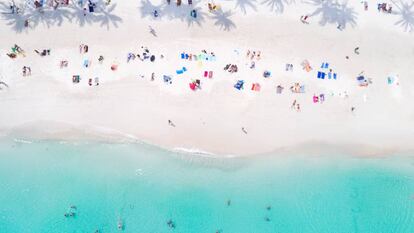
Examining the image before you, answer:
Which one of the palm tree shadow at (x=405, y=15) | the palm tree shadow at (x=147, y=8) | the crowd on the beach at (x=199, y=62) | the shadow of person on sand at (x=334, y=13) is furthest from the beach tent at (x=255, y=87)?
the palm tree shadow at (x=405, y=15)

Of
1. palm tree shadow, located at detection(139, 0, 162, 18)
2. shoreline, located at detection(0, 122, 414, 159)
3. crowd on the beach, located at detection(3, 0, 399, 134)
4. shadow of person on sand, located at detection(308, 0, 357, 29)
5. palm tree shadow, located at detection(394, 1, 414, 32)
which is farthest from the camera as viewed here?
palm tree shadow, located at detection(394, 1, 414, 32)

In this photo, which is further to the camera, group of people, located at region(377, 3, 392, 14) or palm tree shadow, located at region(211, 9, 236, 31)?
group of people, located at region(377, 3, 392, 14)

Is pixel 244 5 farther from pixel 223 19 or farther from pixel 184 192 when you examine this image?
pixel 184 192

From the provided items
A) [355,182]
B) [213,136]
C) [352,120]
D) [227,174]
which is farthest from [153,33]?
[355,182]

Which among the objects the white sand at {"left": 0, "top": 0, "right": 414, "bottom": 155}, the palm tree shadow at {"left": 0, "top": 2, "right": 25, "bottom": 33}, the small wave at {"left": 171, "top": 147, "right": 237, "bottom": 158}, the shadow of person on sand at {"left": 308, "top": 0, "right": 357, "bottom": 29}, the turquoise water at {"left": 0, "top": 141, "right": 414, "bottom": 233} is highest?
the shadow of person on sand at {"left": 308, "top": 0, "right": 357, "bottom": 29}

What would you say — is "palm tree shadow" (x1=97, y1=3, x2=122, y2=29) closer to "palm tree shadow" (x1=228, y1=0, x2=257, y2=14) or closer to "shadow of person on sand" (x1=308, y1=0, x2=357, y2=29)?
"palm tree shadow" (x1=228, y1=0, x2=257, y2=14)

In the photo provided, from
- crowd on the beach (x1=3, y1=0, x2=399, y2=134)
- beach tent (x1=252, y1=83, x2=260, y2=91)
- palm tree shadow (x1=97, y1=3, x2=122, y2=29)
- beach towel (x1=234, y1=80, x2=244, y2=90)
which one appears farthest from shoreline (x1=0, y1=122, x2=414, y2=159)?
palm tree shadow (x1=97, y1=3, x2=122, y2=29)

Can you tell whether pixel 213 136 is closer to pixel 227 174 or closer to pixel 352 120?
pixel 227 174
